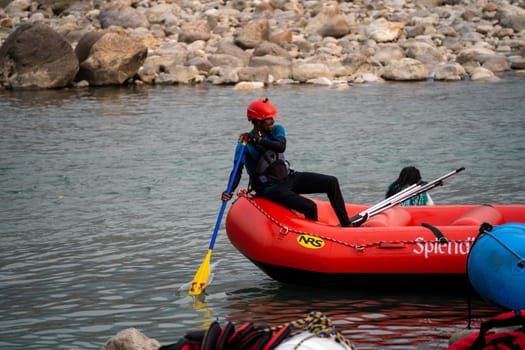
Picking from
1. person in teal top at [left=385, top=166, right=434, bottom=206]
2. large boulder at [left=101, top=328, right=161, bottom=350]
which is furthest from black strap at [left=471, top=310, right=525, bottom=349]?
person in teal top at [left=385, top=166, right=434, bottom=206]

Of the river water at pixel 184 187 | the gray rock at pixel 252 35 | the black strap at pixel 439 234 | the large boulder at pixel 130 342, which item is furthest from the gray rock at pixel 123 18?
the large boulder at pixel 130 342

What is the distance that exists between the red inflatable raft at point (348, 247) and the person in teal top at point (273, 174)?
107 mm

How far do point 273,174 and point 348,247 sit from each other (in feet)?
3.20

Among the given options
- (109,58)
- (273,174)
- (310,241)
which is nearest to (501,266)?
(310,241)

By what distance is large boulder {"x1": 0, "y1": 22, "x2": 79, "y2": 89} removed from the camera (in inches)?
941

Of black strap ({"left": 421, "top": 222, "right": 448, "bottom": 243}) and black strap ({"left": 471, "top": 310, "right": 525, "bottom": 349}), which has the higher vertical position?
black strap ({"left": 471, "top": 310, "right": 525, "bottom": 349})

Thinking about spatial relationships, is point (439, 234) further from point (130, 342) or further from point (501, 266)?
point (130, 342)

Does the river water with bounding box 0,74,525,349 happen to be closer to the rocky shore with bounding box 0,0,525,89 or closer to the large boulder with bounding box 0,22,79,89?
the large boulder with bounding box 0,22,79,89

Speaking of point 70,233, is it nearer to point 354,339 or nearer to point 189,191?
point 189,191

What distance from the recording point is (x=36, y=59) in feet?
79.6

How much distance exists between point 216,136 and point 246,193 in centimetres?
915

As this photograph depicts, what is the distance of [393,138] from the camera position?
1619 cm

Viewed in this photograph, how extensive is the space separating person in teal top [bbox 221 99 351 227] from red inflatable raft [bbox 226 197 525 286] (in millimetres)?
107

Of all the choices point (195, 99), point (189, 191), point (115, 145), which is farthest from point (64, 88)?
point (189, 191)
